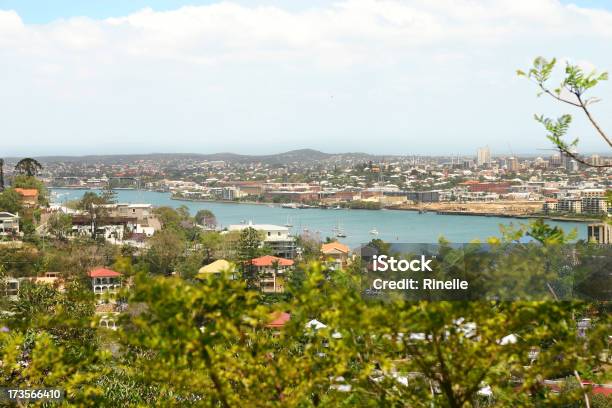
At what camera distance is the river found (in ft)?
92.5

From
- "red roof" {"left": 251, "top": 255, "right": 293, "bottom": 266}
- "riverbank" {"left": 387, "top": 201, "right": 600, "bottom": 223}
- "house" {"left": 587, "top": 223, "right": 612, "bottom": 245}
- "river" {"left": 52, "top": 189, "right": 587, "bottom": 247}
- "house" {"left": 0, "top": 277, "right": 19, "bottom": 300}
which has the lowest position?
"river" {"left": 52, "top": 189, "right": 587, "bottom": 247}

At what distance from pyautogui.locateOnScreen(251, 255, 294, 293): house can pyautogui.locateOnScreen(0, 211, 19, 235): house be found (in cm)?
818

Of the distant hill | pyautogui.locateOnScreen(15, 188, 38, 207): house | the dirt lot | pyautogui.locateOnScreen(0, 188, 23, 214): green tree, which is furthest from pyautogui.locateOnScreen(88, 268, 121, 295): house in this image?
the distant hill

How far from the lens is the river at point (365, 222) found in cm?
2819

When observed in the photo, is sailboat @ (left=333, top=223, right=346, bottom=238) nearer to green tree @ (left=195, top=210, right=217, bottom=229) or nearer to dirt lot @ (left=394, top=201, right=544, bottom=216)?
green tree @ (left=195, top=210, right=217, bottom=229)

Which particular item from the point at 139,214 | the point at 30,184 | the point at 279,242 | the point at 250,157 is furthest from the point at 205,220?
the point at 250,157

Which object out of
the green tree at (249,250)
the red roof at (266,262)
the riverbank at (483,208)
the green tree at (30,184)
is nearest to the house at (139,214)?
the green tree at (30,184)

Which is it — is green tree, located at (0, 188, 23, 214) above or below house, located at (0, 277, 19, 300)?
above

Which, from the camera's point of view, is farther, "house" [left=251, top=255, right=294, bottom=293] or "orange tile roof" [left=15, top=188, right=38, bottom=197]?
"orange tile roof" [left=15, top=188, right=38, bottom=197]

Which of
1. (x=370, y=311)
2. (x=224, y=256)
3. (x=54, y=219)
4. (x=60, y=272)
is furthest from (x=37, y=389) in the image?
(x=54, y=219)

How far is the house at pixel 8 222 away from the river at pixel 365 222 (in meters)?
8.94

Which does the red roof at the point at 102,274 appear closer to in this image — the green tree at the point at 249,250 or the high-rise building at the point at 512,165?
the green tree at the point at 249,250

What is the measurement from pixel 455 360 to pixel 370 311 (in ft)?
0.69

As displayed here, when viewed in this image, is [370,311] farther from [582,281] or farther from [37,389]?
[37,389]
